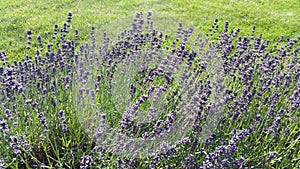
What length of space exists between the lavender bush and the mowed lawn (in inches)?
94.2

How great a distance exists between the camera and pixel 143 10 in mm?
6418

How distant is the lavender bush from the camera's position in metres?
2.45

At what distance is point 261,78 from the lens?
2939 millimetres

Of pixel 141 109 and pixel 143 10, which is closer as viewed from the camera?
pixel 141 109

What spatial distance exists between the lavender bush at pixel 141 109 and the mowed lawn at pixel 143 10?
2.39 m

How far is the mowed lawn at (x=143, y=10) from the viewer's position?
5.66 metres

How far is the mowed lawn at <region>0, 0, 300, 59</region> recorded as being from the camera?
18.6 ft

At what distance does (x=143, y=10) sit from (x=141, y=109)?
4.02 m

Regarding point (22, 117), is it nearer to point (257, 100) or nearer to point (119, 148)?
point (119, 148)

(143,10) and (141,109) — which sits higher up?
(141,109)

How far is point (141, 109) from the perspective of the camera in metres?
2.63

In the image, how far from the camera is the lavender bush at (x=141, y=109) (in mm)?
2445

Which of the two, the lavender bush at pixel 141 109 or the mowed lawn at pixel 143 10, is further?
the mowed lawn at pixel 143 10

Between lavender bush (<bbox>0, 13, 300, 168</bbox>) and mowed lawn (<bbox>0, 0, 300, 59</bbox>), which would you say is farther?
mowed lawn (<bbox>0, 0, 300, 59</bbox>)
